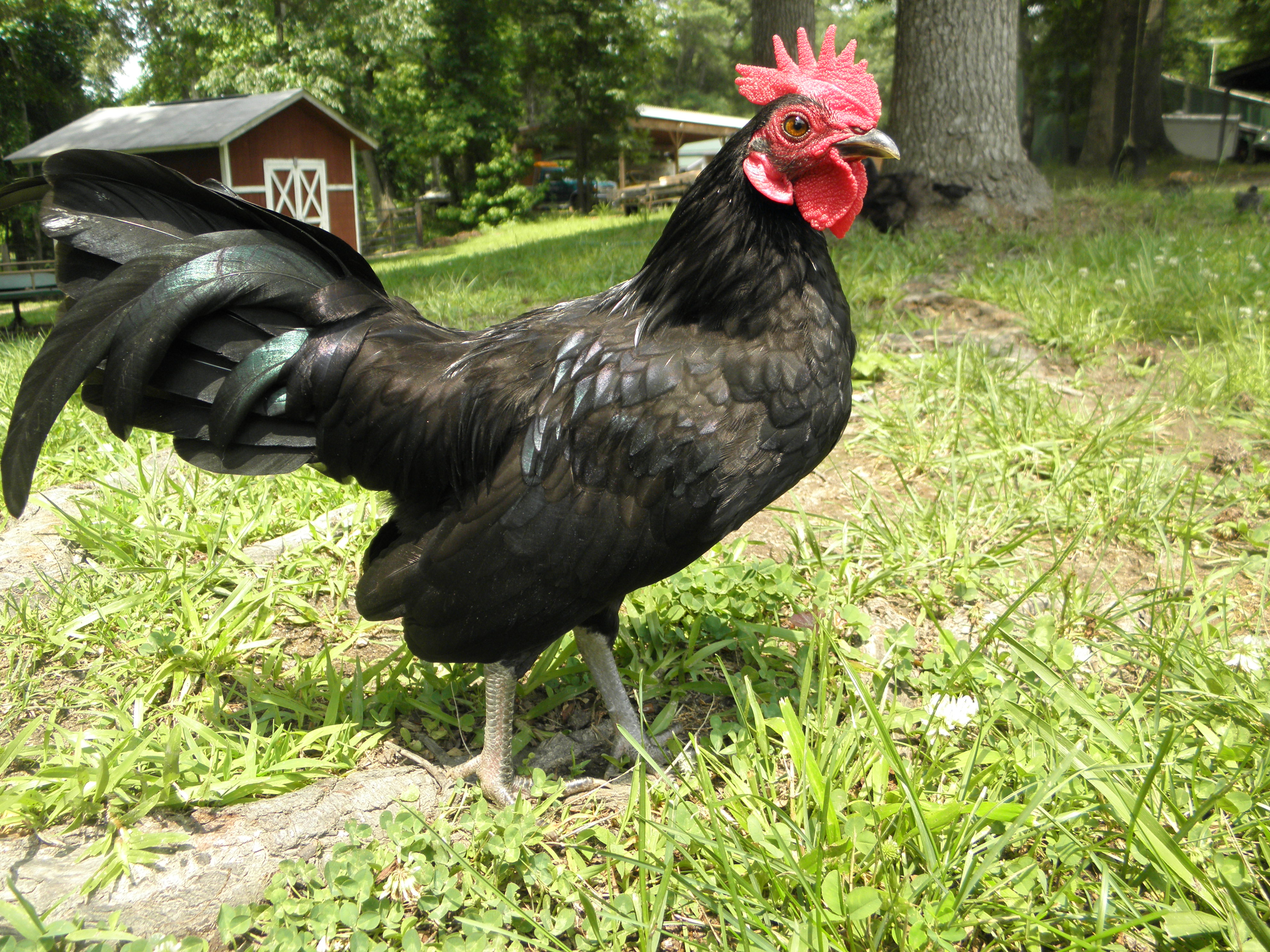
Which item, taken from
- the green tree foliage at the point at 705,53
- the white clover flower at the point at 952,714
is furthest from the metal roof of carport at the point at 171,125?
the green tree foliage at the point at 705,53

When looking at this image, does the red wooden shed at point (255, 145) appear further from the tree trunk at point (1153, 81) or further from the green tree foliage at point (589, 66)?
the tree trunk at point (1153, 81)

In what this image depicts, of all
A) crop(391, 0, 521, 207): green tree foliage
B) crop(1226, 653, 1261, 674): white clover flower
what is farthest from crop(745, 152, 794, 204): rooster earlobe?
crop(391, 0, 521, 207): green tree foliage

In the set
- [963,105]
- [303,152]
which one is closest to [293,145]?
[303,152]

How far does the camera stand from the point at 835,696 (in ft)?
7.88

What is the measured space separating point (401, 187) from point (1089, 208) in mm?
31858

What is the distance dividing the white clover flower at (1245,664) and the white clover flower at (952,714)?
75cm

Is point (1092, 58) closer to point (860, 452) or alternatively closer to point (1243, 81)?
point (1243, 81)

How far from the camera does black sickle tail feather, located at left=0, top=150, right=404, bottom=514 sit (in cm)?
200

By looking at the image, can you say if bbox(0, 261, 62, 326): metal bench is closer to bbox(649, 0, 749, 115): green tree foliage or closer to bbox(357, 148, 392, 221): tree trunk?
bbox(357, 148, 392, 221): tree trunk

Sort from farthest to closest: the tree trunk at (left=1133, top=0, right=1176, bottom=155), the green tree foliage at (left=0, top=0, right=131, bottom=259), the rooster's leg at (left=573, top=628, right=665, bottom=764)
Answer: the green tree foliage at (left=0, top=0, right=131, bottom=259), the tree trunk at (left=1133, top=0, right=1176, bottom=155), the rooster's leg at (left=573, top=628, right=665, bottom=764)

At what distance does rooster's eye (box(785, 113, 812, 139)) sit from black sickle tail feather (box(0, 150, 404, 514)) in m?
1.25

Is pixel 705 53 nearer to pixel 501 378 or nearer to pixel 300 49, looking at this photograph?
pixel 300 49

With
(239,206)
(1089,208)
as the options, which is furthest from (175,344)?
(1089,208)

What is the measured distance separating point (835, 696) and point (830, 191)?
1477mm
